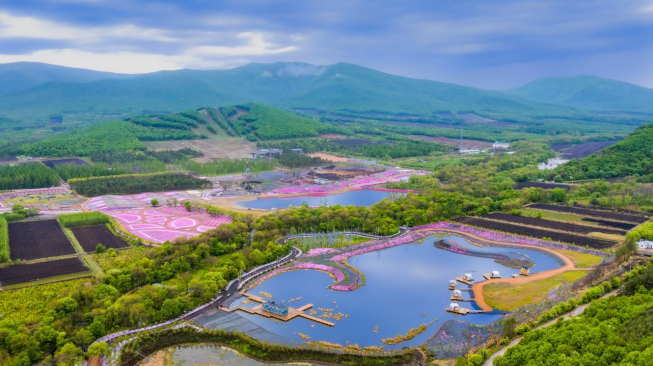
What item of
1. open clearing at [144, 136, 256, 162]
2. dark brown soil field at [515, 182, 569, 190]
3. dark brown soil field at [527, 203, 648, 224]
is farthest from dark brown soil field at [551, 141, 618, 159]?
open clearing at [144, 136, 256, 162]

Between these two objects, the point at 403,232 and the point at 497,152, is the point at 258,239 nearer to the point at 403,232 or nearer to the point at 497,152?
the point at 403,232

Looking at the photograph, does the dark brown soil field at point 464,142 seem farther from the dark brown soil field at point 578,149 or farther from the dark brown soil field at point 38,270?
the dark brown soil field at point 38,270

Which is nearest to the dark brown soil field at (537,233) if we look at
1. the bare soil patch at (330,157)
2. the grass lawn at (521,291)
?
the grass lawn at (521,291)

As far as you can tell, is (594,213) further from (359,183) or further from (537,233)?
(359,183)

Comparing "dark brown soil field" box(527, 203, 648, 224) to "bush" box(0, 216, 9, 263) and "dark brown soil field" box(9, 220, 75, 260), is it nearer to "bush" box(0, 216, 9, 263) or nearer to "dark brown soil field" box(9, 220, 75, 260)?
"dark brown soil field" box(9, 220, 75, 260)

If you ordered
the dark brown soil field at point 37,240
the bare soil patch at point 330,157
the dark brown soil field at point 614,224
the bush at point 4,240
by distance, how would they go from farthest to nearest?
the bare soil patch at point 330,157, the dark brown soil field at point 614,224, the dark brown soil field at point 37,240, the bush at point 4,240

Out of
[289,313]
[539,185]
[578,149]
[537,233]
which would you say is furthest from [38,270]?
[578,149]

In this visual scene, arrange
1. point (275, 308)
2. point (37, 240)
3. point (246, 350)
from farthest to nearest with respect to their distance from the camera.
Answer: point (37, 240)
point (275, 308)
point (246, 350)
